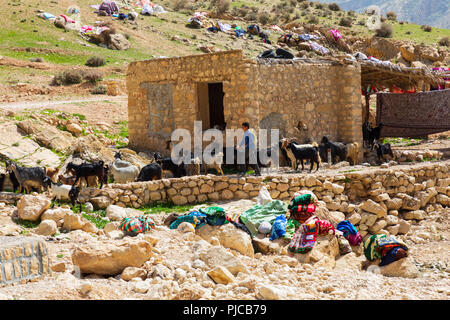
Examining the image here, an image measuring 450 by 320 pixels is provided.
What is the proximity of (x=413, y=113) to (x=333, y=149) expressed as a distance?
6995mm

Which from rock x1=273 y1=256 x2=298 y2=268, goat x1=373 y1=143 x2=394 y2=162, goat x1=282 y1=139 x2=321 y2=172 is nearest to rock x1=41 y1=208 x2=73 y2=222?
rock x1=273 y1=256 x2=298 y2=268

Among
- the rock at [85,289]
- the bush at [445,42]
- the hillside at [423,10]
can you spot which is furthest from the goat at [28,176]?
the hillside at [423,10]

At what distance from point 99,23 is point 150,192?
1035 inches

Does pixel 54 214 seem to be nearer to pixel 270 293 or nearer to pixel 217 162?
pixel 217 162

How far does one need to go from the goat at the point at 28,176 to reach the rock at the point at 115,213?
5.08 ft

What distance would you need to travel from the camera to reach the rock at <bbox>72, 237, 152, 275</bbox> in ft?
19.0

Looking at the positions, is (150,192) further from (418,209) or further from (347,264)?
(418,209)

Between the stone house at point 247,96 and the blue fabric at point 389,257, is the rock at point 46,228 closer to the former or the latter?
the blue fabric at point 389,257

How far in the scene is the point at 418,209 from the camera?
1215 cm

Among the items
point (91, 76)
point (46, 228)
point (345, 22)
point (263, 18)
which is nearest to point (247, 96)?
point (46, 228)

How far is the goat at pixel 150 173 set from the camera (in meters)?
10.3

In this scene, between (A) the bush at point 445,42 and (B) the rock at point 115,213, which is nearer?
(B) the rock at point 115,213

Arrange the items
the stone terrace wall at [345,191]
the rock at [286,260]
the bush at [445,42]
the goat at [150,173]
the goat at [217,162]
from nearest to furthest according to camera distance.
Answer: the rock at [286,260], the stone terrace wall at [345,191], the goat at [150,173], the goat at [217,162], the bush at [445,42]

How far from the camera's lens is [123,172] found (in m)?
10.6
